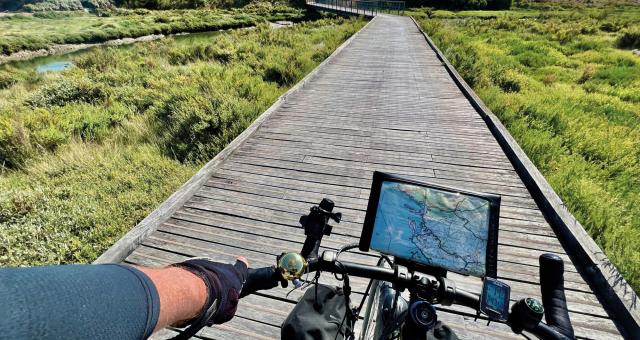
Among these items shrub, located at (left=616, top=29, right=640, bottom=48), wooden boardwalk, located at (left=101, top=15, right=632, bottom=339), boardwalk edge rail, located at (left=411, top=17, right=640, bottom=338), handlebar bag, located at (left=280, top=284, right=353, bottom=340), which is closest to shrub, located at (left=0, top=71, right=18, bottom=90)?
wooden boardwalk, located at (left=101, top=15, right=632, bottom=339)

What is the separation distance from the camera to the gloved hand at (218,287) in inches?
56.6

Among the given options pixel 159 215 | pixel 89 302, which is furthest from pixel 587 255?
pixel 159 215

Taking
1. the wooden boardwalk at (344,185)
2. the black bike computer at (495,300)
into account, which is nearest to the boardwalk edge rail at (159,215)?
the wooden boardwalk at (344,185)

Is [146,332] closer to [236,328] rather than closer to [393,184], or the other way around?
Answer: [393,184]

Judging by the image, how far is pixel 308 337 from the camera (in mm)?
1352

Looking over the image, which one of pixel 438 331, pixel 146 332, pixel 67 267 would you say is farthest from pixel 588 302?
pixel 67 267

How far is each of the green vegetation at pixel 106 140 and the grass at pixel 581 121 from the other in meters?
5.41

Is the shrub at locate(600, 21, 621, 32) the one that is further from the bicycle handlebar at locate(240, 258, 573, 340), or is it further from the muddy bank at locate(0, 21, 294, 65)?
the muddy bank at locate(0, 21, 294, 65)

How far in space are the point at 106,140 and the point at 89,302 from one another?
7.57 m

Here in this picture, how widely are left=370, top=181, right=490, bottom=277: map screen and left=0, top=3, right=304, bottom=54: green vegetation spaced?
30515 mm

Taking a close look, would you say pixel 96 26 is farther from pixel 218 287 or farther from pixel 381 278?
pixel 381 278

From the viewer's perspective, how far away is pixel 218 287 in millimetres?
1492

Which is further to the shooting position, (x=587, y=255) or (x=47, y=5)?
(x=47, y=5)

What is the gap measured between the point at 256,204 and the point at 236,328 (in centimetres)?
169
